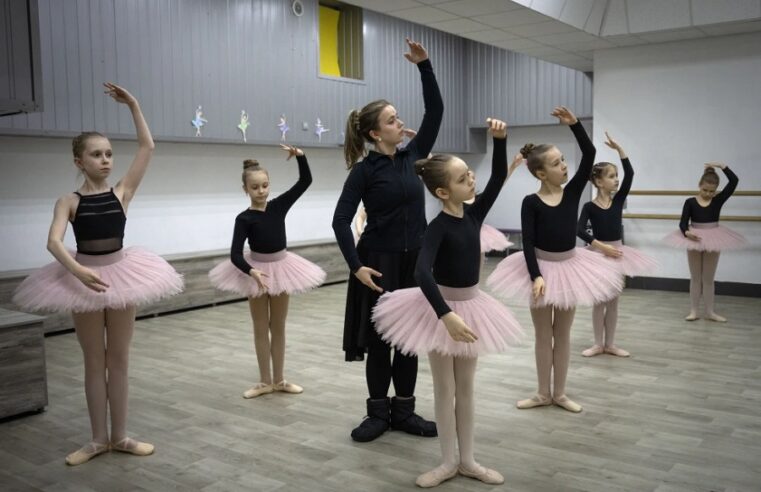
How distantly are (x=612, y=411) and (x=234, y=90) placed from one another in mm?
5291

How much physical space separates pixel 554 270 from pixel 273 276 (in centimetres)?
149

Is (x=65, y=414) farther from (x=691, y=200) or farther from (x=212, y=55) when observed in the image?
(x=691, y=200)

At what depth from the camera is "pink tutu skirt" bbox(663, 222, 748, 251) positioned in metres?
5.57

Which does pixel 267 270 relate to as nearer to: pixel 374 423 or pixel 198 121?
pixel 374 423

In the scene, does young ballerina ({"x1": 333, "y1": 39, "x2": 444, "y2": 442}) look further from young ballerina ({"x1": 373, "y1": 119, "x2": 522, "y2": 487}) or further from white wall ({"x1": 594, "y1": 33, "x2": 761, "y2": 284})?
white wall ({"x1": 594, "y1": 33, "x2": 761, "y2": 284})

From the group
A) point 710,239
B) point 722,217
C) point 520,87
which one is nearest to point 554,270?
point 710,239

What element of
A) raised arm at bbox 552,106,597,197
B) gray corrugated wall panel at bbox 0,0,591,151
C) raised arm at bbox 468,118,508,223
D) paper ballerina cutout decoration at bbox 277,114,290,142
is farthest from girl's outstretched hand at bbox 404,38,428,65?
paper ballerina cutout decoration at bbox 277,114,290,142

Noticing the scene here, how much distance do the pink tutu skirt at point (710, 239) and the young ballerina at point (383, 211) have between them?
358 cm

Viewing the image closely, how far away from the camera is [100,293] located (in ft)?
9.06

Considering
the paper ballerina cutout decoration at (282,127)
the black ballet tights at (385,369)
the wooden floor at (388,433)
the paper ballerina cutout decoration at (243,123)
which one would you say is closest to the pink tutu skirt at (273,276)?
the wooden floor at (388,433)

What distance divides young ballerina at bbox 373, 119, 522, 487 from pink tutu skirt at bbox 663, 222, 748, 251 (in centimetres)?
372

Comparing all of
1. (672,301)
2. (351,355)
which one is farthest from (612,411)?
(672,301)

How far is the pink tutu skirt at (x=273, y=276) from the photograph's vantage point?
3.69m

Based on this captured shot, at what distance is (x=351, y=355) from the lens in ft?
9.86
